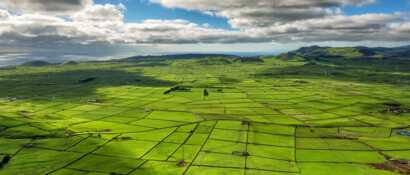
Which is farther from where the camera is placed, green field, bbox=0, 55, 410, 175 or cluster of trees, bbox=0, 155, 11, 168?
cluster of trees, bbox=0, 155, 11, 168

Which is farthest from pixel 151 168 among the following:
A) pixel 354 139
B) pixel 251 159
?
pixel 354 139

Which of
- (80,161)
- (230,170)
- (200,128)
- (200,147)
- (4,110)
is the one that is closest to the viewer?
(230,170)

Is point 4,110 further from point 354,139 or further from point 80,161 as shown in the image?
point 354,139

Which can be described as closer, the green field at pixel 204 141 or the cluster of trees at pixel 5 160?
the green field at pixel 204 141

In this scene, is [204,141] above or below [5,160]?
above

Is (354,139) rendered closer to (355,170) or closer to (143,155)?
(355,170)

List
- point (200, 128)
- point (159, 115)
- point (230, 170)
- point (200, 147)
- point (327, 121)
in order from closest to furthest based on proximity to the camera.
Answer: point (230, 170), point (200, 147), point (200, 128), point (327, 121), point (159, 115)

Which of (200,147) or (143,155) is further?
(200,147)

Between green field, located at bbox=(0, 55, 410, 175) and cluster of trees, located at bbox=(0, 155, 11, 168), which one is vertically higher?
green field, located at bbox=(0, 55, 410, 175)

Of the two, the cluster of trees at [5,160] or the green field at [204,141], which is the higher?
the green field at [204,141]

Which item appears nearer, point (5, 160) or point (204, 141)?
point (5, 160)
